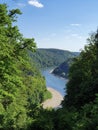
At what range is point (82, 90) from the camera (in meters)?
30.8

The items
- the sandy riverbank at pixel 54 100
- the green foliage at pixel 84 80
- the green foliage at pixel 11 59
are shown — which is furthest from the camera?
the sandy riverbank at pixel 54 100

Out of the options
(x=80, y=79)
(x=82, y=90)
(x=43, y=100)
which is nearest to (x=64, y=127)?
(x=82, y=90)

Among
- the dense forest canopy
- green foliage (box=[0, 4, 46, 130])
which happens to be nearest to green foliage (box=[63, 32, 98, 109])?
the dense forest canopy

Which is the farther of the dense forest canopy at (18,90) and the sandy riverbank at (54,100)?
the sandy riverbank at (54,100)

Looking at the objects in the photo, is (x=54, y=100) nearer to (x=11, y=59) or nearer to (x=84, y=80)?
(x=84, y=80)

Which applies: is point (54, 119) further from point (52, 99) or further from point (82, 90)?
point (52, 99)

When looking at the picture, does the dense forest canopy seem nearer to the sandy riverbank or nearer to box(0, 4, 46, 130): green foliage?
box(0, 4, 46, 130): green foliage

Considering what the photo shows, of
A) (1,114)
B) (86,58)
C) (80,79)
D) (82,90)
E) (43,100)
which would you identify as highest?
(43,100)

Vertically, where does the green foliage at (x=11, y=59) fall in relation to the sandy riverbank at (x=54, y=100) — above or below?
below

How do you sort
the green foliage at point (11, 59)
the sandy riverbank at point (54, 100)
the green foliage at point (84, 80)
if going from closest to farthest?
1. the green foliage at point (11, 59)
2. the green foliage at point (84, 80)
3. the sandy riverbank at point (54, 100)

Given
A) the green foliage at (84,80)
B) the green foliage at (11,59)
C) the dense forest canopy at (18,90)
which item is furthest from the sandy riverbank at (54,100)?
the green foliage at (11,59)

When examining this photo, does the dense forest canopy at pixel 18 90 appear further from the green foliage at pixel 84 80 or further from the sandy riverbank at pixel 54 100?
the sandy riverbank at pixel 54 100

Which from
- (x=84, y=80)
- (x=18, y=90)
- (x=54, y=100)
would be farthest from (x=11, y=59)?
(x=54, y=100)

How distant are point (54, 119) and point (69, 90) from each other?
14.3 m
